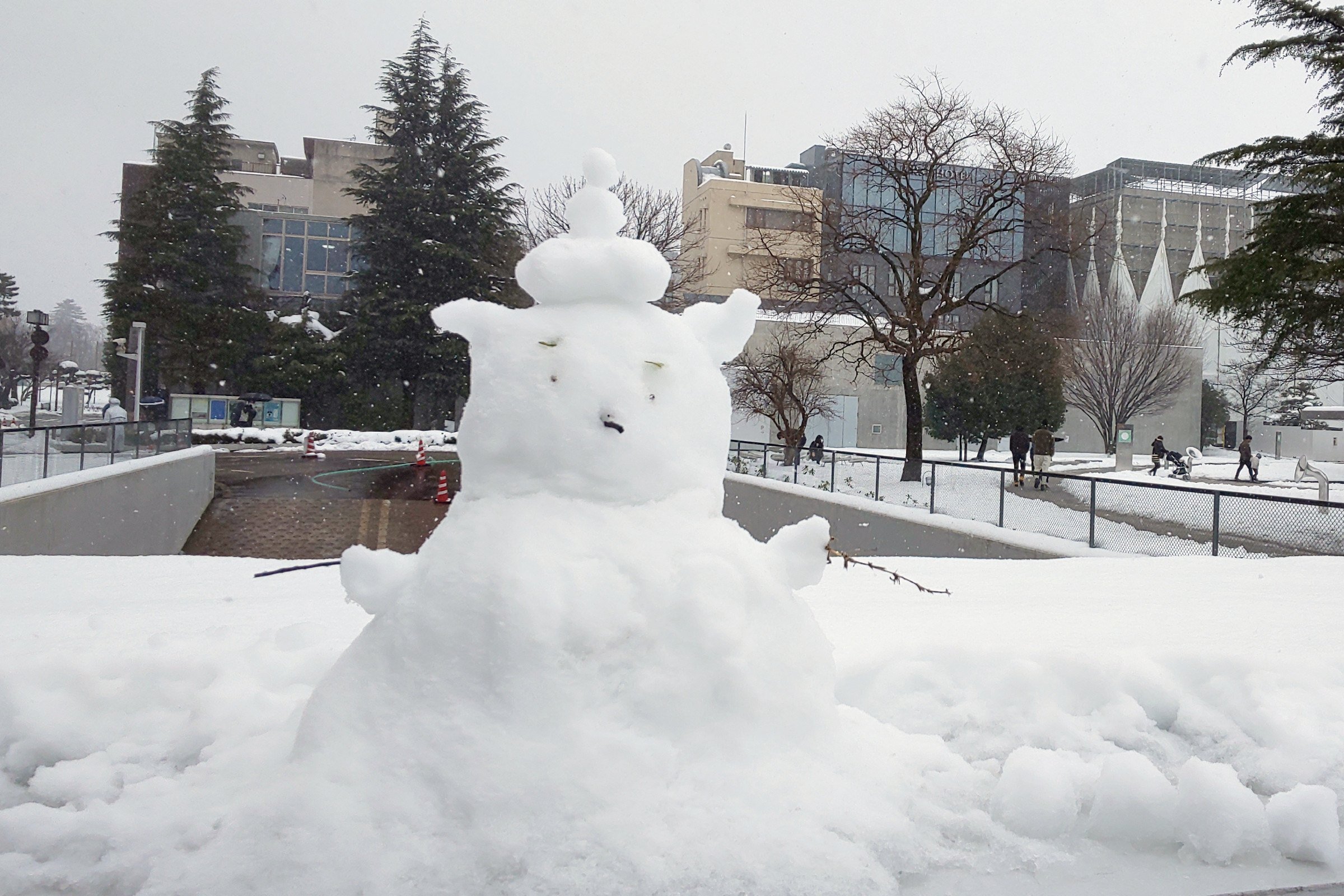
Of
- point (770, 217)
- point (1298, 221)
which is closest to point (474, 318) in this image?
point (1298, 221)

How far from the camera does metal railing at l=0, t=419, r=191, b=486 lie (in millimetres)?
11320

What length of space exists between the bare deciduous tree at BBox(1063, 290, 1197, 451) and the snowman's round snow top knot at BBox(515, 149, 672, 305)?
3707cm

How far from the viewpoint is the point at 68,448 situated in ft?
42.2

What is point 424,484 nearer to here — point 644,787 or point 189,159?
point 644,787

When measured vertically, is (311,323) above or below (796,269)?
below

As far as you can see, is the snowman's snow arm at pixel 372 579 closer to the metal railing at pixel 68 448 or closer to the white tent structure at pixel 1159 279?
the metal railing at pixel 68 448

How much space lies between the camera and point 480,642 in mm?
2889

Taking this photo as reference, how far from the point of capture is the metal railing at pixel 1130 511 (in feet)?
30.7

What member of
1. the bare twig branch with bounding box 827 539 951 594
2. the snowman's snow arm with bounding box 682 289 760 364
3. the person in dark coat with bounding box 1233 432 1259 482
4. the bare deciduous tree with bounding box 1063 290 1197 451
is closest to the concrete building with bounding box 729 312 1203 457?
the bare deciduous tree with bounding box 1063 290 1197 451

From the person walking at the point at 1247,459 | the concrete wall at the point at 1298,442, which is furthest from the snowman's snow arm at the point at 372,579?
the concrete wall at the point at 1298,442

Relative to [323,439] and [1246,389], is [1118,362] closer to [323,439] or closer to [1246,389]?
[1246,389]

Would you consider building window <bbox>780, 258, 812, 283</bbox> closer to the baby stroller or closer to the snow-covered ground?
the baby stroller

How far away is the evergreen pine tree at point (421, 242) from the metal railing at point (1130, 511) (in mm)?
28659

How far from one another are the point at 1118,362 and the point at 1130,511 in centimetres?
3101
